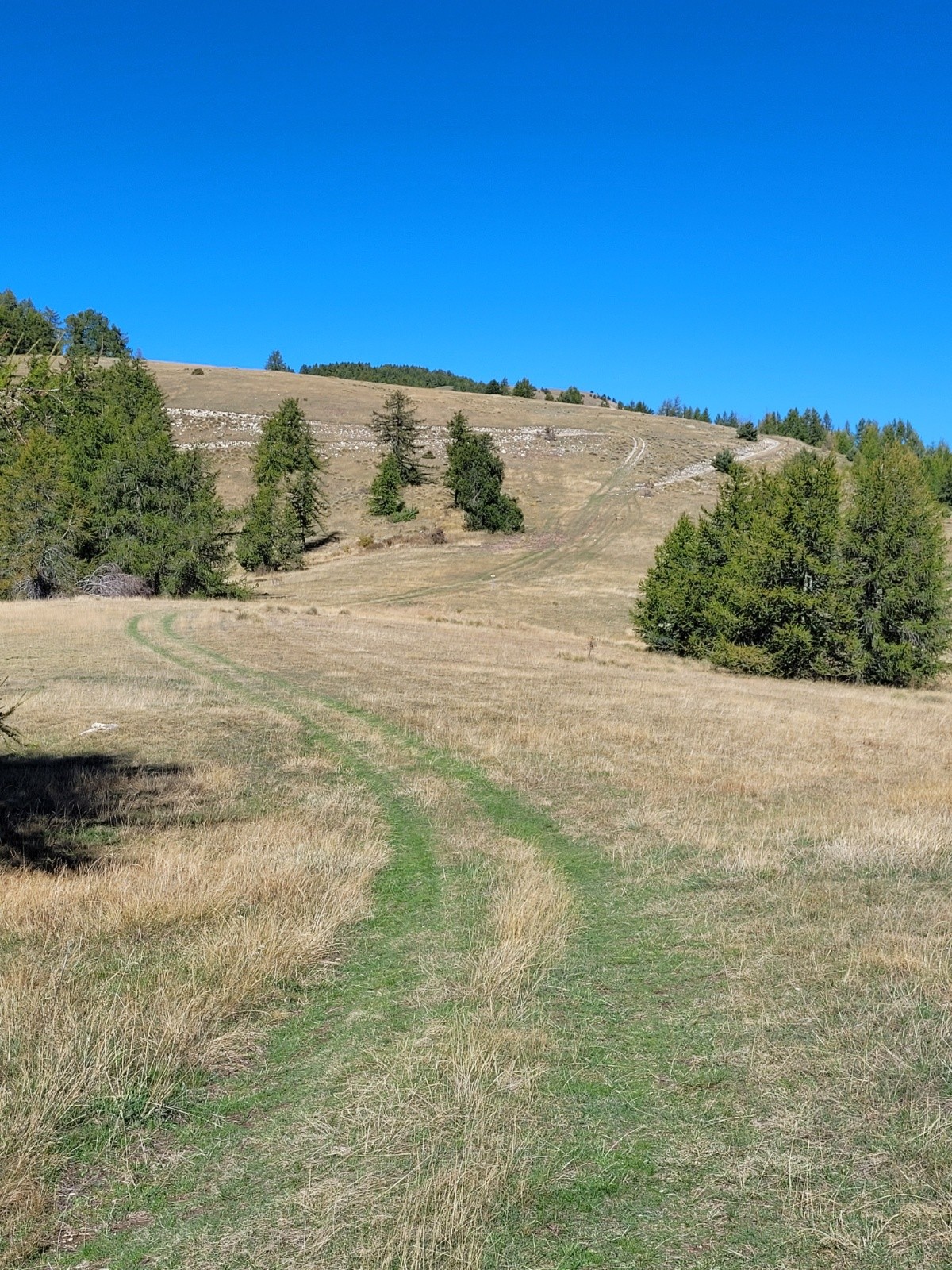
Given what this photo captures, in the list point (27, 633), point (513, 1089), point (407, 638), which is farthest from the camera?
point (407, 638)

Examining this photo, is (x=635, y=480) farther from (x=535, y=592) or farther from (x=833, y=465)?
(x=833, y=465)

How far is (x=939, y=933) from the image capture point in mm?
7227

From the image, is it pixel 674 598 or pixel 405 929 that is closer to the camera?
pixel 405 929

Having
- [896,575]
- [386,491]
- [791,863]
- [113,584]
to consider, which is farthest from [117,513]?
[791,863]

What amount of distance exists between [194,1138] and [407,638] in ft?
104

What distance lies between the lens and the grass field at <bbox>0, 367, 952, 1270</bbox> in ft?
13.2

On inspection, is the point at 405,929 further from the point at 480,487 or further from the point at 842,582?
the point at 480,487

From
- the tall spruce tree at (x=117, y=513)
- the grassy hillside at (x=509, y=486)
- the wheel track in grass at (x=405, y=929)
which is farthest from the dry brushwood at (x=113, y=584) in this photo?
the wheel track in grass at (x=405, y=929)

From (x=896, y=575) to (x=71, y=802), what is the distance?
34.5 metres

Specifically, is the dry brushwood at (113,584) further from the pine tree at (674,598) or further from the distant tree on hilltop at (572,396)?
the distant tree on hilltop at (572,396)

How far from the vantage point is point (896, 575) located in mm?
36688

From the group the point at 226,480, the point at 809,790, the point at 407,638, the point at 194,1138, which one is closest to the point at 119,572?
the point at 407,638

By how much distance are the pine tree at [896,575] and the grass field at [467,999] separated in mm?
20629

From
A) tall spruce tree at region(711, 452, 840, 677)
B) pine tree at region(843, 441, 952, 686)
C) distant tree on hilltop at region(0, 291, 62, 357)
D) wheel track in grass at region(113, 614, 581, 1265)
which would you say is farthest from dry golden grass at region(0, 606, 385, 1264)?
pine tree at region(843, 441, 952, 686)
